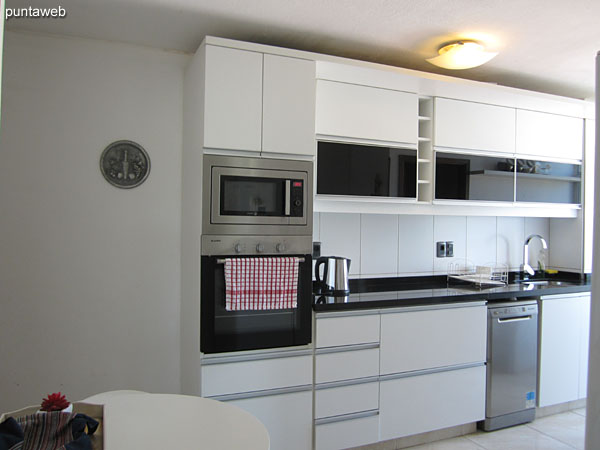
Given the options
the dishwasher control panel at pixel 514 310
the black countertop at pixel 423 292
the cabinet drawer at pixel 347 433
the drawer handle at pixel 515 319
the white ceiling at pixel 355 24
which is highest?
the white ceiling at pixel 355 24

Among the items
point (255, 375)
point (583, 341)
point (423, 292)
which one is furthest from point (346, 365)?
point (583, 341)

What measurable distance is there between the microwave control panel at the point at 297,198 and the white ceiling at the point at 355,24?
3.01 ft

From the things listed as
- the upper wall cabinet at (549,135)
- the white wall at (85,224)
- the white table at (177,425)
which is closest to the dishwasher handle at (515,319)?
the upper wall cabinet at (549,135)

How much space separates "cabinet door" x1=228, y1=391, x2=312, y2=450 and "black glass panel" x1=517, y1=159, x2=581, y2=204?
2.25 meters

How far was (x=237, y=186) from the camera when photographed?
97.7 inches

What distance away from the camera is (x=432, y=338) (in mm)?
2875

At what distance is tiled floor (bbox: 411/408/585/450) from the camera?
290 centimetres

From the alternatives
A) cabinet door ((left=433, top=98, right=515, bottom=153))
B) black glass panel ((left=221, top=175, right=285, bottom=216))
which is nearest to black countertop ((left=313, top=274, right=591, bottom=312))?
black glass panel ((left=221, top=175, right=285, bottom=216))

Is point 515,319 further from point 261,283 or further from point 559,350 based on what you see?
point 261,283

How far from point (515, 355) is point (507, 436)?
53 cm

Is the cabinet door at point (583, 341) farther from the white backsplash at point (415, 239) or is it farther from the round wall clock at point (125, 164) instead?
the round wall clock at point (125, 164)

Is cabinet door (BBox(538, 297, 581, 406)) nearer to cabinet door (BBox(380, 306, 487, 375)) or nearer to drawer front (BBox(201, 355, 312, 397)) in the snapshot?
cabinet door (BBox(380, 306, 487, 375))

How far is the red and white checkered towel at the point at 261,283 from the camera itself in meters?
2.42

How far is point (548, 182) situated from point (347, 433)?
2.48 m
